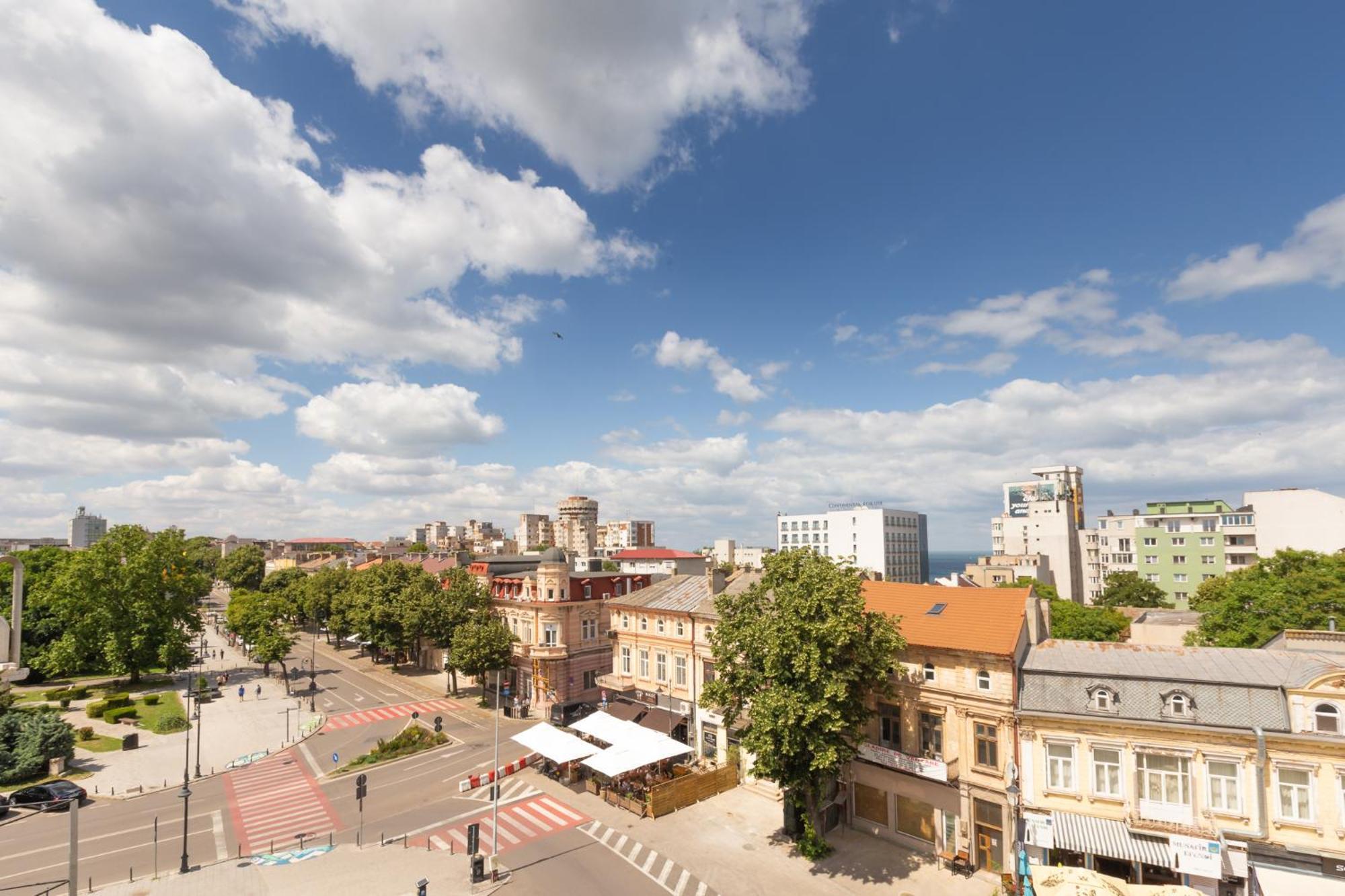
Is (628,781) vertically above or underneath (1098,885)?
underneath

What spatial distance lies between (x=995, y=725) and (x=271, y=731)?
5365cm

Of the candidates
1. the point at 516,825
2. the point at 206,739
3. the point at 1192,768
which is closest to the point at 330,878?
the point at 516,825

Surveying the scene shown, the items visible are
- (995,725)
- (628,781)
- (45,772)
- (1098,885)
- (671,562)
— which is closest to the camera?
(1098,885)

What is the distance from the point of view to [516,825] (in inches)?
1284

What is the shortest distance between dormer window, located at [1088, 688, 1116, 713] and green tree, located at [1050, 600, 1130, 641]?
38.7m

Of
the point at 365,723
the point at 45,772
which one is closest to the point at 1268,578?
the point at 365,723

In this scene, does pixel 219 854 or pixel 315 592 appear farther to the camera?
pixel 315 592

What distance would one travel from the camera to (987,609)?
30.7m

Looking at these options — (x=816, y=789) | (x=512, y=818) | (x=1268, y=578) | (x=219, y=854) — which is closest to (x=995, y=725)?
(x=816, y=789)

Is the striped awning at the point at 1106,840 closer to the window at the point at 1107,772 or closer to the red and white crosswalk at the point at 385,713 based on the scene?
the window at the point at 1107,772

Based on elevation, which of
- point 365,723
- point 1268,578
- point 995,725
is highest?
point 1268,578

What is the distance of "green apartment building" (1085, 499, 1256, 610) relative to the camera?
9494 centimetres

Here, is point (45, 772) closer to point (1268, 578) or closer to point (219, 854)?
point (219, 854)

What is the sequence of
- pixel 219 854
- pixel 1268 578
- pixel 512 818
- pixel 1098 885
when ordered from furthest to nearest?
pixel 1268 578 < pixel 512 818 < pixel 219 854 < pixel 1098 885
